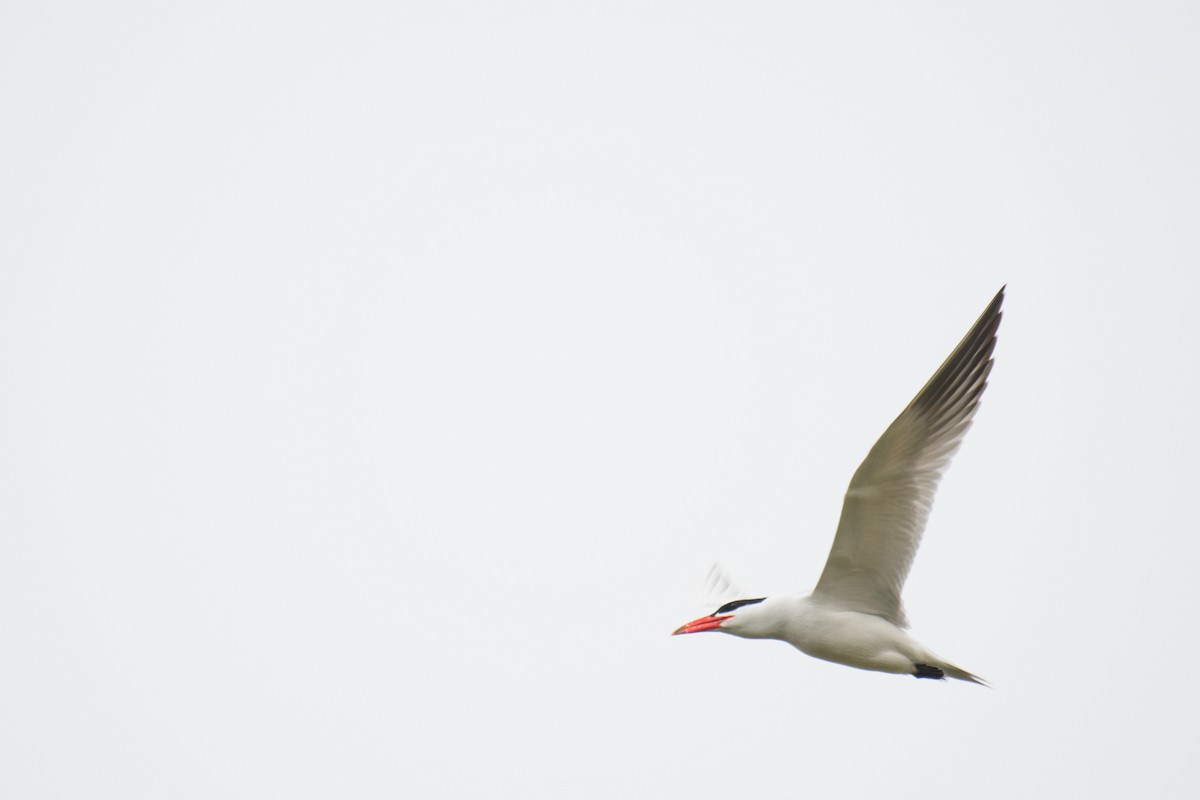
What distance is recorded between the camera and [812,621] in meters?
8.54

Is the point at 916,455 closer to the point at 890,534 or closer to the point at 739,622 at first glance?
the point at 890,534

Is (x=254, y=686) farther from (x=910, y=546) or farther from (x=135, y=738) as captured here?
(x=910, y=546)

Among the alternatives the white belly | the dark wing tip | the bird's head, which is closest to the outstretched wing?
the dark wing tip

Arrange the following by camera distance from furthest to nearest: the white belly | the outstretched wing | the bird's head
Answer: the bird's head < the white belly < the outstretched wing

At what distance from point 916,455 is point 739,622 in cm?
174

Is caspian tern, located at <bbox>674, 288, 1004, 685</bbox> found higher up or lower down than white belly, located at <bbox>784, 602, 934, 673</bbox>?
higher up

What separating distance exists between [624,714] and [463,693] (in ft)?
81.0

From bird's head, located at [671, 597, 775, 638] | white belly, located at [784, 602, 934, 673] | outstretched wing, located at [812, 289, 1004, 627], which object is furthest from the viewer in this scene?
bird's head, located at [671, 597, 775, 638]

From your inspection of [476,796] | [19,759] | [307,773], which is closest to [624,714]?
[476,796]

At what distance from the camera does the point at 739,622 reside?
8938 millimetres

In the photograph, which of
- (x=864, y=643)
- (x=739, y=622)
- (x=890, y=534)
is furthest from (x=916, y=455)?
(x=739, y=622)

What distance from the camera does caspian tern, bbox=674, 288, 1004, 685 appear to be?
819 cm

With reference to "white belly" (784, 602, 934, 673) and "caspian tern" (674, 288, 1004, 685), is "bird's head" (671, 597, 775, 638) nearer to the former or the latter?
"caspian tern" (674, 288, 1004, 685)

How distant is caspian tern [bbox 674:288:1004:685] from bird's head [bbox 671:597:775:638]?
0.31 feet
